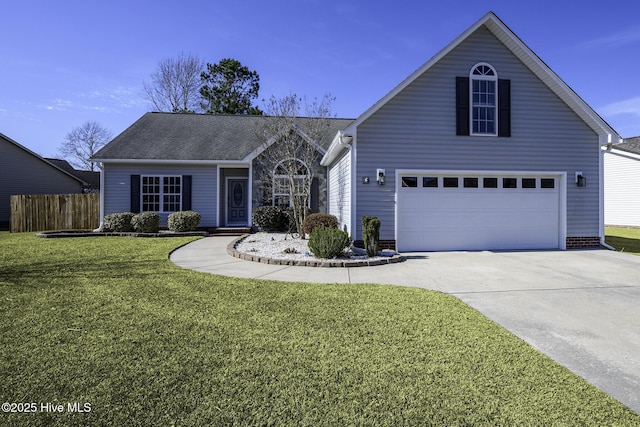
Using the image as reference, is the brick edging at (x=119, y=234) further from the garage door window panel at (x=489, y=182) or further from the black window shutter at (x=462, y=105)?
the garage door window panel at (x=489, y=182)

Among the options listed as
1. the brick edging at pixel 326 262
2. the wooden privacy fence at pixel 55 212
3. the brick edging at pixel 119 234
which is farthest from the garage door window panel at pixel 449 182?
the wooden privacy fence at pixel 55 212

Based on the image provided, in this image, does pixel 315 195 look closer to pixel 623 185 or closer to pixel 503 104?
pixel 503 104

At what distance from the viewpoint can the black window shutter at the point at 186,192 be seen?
1506cm

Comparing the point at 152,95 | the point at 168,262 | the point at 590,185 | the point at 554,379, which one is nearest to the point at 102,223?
the point at 168,262

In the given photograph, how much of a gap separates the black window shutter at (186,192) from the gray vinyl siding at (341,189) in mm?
6477

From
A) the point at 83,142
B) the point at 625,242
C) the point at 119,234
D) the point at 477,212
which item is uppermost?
the point at 83,142

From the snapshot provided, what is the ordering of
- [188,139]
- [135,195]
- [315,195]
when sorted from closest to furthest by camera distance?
[135,195]
[315,195]
[188,139]

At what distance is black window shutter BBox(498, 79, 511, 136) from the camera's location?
400 inches

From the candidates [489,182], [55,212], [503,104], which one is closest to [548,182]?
[489,182]

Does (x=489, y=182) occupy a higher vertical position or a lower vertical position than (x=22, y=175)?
lower

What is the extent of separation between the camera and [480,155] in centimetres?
1017

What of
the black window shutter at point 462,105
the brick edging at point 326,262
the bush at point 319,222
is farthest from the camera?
the bush at point 319,222

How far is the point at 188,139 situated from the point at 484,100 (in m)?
13.2

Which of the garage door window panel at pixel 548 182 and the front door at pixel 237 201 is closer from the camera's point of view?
the garage door window panel at pixel 548 182
